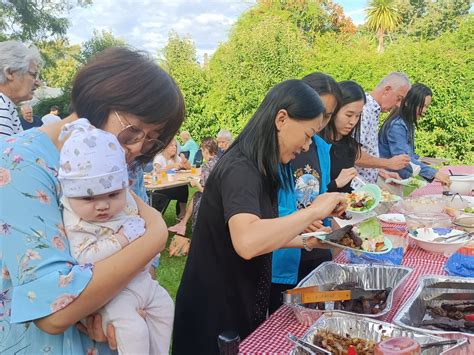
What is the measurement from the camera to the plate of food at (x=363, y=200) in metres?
2.33

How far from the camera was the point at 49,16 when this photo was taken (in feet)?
62.7

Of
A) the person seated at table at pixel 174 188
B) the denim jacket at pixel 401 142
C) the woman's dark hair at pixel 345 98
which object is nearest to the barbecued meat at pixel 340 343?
the woman's dark hair at pixel 345 98

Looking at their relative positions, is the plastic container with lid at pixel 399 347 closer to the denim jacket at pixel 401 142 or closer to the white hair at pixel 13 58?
the white hair at pixel 13 58

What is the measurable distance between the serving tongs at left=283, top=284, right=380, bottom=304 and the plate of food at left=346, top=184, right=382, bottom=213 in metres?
0.78

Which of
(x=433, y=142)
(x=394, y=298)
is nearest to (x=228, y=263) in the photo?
(x=394, y=298)

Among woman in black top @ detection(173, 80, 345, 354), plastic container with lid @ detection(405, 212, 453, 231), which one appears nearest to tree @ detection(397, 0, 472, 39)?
plastic container with lid @ detection(405, 212, 453, 231)

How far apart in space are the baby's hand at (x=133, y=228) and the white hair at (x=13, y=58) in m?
2.34

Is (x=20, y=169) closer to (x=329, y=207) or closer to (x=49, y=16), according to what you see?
(x=329, y=207)

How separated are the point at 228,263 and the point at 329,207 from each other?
44 cm

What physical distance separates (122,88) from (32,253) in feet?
1.41

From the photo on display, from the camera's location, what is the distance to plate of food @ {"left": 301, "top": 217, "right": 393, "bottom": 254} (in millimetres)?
1739

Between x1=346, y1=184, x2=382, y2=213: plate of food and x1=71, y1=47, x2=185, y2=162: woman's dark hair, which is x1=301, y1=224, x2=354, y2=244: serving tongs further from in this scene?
x1=71, y1=47, x2=185, y2=162: woman's dark hair

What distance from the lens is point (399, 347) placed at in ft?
3.64

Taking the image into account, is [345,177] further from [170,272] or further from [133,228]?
[170,272]
